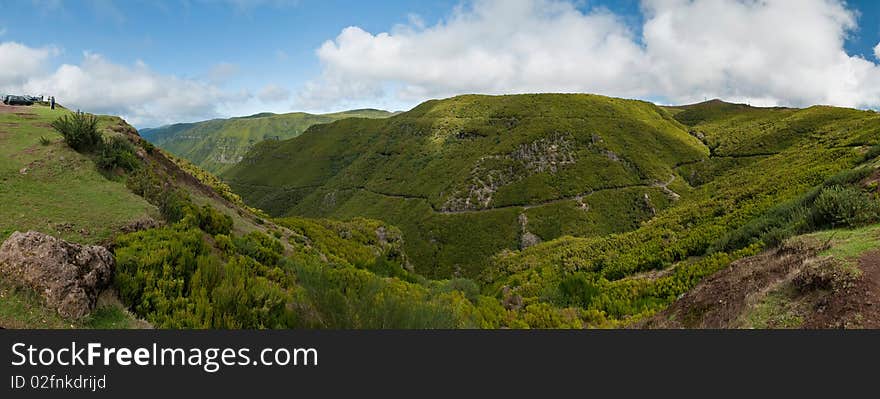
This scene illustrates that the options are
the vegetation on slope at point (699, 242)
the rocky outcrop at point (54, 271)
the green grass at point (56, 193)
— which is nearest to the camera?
the rocky outcrop at point (54, 271)

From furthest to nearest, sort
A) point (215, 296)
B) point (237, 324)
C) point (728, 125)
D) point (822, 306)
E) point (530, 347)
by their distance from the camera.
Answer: point (728, 125) < point (215, 296) < point (237, 324) < point (822, 306) < point (530, 347)

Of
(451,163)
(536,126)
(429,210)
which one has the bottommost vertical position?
(429,210)

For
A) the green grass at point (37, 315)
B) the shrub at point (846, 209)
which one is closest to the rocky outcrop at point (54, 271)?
the green grass at point (37, 315)

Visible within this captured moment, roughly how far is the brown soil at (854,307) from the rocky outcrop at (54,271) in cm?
Answer: 1153

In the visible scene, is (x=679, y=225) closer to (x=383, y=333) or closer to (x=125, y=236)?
(x=383, y=333)

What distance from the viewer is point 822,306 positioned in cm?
577

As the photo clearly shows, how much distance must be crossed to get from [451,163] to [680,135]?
85.9 meters

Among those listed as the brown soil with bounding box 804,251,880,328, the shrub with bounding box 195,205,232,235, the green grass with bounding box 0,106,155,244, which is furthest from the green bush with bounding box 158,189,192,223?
the brown soil with bounding box 804,251,880,328

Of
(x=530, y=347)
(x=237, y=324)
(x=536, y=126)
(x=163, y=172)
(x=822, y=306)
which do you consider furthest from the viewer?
(x=536, y=126)

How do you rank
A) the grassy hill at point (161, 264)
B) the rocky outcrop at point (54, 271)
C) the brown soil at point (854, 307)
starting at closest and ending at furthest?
1. the brown soil at point (854, 307)
2. the rocky outcrop at point (54, 271)
3. the grassy hill at point (161, 264)

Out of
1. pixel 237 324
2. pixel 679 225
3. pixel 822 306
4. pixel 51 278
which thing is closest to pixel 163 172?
pixel 51 278

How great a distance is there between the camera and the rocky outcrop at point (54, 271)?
6.39 meters

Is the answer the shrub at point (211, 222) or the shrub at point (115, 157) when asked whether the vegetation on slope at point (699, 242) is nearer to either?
the shrub at point (211, 222)

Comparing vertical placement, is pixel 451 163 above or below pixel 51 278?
above
